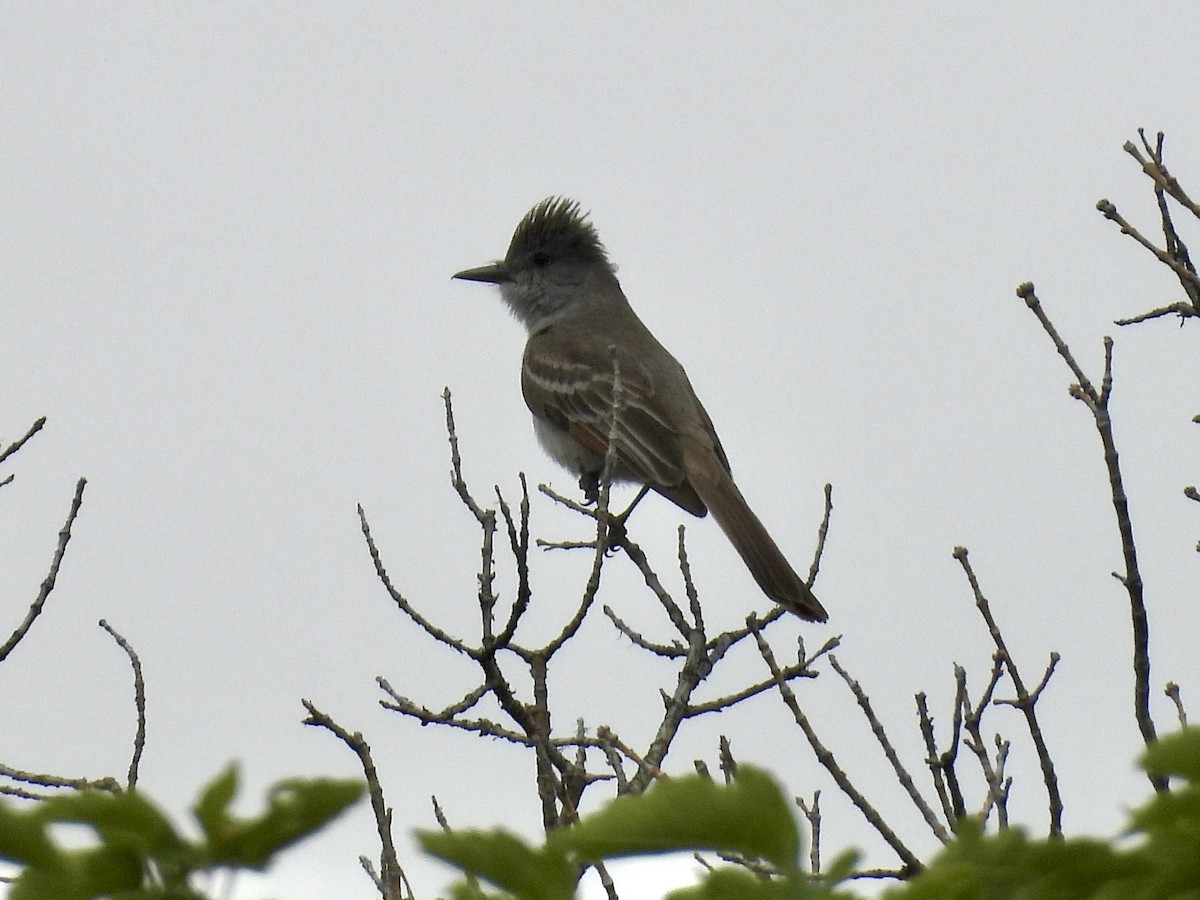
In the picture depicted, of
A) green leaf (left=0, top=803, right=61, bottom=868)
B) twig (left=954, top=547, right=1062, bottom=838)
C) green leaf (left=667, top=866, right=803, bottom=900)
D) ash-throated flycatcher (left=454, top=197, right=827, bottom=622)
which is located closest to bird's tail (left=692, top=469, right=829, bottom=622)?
ash-throated flycatcher (left=454, top=197, right=827, bottom=622)

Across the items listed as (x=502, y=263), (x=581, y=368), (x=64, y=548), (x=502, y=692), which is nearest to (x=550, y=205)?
(x=502, y=263)

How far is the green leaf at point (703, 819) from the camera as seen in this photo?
1178 millimetres

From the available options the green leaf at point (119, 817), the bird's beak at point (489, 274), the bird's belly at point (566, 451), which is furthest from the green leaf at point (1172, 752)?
the bird's beak at point (489, 274)

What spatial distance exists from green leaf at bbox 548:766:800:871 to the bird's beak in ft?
34.5

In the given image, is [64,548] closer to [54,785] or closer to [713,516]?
[54,785]

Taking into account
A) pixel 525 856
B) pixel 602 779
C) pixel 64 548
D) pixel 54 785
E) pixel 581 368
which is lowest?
pixel 525 856

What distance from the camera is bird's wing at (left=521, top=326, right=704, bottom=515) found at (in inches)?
355

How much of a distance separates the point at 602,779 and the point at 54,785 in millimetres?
1567

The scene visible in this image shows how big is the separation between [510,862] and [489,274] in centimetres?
1051

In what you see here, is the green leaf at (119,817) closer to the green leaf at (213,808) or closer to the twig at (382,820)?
the green leaf at (213,808)

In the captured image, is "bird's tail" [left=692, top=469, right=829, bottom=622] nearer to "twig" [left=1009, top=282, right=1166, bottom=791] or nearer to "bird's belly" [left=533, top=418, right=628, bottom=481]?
"bird's belly" [left=533, top=418, right=628, bottom=481]

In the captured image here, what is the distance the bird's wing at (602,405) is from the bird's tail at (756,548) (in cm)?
14

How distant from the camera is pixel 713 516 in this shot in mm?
8781

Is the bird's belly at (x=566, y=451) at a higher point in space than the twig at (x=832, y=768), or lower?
higher
